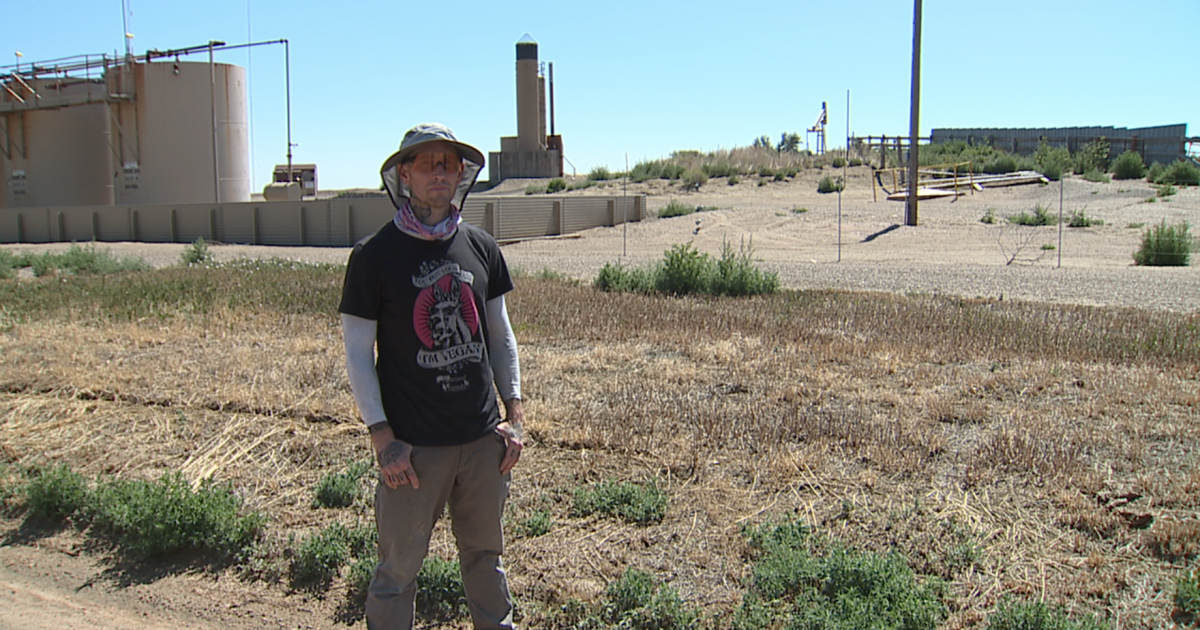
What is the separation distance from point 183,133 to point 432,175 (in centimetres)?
3835

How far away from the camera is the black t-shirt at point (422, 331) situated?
3.16m

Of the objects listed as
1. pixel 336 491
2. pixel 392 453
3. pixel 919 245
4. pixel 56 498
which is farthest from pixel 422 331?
pixel 919 245

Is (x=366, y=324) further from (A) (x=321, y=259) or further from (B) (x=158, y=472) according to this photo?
(A) (x=321, y=259)

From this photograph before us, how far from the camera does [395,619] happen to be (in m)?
3.25

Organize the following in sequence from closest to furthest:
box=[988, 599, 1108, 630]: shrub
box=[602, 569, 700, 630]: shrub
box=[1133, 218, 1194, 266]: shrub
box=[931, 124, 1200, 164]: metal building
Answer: box=[988, 599, 1108, 630]: shrub < box=[602, 569, 700, 630]: shrub < box=[1133, 218, 1194, 266]: shrub < box=[931, 124, 1200, 164]: metal building

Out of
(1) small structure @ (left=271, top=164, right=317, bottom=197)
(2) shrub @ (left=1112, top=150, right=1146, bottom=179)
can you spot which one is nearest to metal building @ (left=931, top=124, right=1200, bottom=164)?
(2) shrub @ (left=1112, top=150, right=1146, bottom=179)

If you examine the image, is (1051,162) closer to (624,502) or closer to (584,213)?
(584,213)

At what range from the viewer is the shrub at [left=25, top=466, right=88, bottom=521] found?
5.37 m

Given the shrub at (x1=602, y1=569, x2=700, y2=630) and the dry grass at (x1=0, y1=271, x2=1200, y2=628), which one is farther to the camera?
the dry grass at (x1=0, y1=271, x2=1200, y2=628)

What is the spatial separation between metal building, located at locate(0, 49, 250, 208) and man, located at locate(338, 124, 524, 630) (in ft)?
123

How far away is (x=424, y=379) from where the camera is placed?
3203mm

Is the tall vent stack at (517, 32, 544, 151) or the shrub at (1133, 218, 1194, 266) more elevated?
the tall vent stack at (517, 32, 544, 151)

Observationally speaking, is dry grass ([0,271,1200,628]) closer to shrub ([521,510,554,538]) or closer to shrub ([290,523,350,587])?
shrub ([521,510,554,538])

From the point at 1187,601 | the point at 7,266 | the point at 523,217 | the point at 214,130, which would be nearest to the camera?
the point at 1187,601
